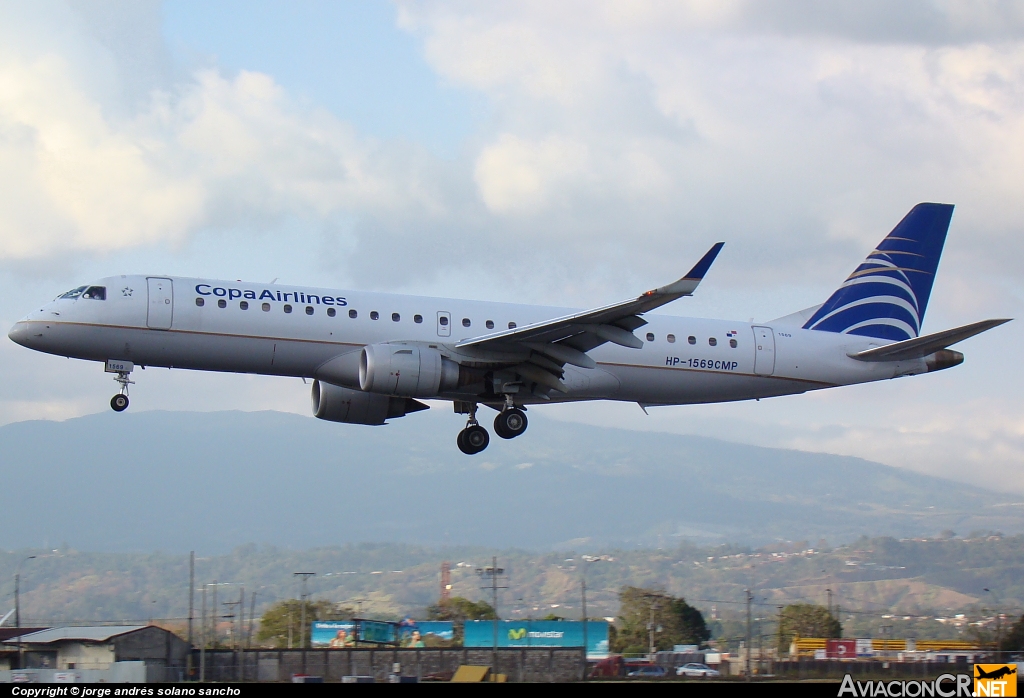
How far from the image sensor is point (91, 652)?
139ft

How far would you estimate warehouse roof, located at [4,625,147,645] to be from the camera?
42.8m

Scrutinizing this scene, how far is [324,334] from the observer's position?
33500 mm

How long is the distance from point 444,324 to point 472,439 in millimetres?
4436

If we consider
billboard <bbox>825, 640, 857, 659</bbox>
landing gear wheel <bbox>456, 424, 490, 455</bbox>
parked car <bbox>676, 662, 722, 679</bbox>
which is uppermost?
landing gear wheel <bbox>456, 424, 490, 455</bbox>

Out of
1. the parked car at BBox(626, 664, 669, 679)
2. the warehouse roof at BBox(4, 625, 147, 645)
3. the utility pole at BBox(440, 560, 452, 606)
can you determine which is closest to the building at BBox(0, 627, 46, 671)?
the warehouse roof at BBox(4, 625, 147, 645)

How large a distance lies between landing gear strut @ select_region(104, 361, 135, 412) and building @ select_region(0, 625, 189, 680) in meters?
11.9

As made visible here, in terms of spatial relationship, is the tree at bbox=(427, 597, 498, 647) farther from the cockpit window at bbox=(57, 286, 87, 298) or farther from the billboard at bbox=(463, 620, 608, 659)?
the cockpit window at bbox=(57, 286, 87, 298)

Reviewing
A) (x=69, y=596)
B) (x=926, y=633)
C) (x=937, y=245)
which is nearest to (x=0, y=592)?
(x=69, y=596)

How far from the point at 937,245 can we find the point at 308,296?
23.0 meters

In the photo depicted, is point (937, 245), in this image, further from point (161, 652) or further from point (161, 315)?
point (161, 652)

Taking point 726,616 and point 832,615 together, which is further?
point 726,616

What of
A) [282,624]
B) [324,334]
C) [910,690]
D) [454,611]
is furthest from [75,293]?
[454,611]

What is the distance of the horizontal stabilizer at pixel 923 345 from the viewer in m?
33.8

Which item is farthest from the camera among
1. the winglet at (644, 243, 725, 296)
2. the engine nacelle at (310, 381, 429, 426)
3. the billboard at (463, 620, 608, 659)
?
the billboard at (463, 620, 608, 659)
